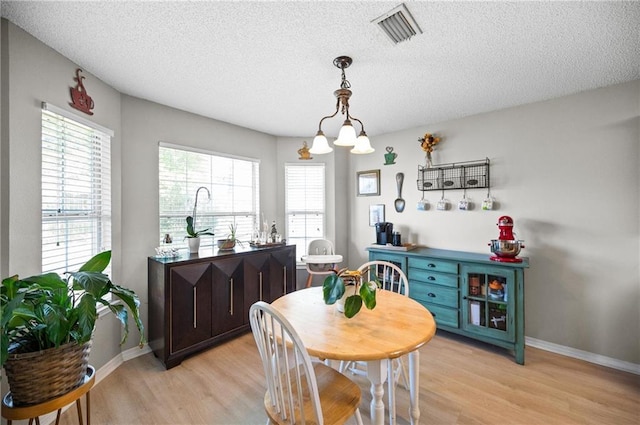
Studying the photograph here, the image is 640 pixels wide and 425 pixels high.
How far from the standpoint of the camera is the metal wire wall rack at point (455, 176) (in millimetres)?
2996

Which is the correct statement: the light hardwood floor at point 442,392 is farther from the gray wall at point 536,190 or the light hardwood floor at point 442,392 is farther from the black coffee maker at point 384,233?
the black coffee maker at point 384,233

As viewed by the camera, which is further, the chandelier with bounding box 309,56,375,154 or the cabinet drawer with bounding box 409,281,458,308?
the cabinet drawer with bounding box 409,281,458,308

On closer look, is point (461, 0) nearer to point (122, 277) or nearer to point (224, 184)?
point (224, 184)

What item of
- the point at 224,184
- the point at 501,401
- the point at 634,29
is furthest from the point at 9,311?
the point at 634,29

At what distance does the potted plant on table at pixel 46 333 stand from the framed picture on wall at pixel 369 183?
315 cm

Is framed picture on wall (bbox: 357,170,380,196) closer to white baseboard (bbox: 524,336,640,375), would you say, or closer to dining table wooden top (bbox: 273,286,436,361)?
dining table wooden top (bbox: 273,286,436,361)

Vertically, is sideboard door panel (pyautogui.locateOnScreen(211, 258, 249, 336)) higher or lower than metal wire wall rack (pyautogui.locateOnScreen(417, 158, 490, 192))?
lower

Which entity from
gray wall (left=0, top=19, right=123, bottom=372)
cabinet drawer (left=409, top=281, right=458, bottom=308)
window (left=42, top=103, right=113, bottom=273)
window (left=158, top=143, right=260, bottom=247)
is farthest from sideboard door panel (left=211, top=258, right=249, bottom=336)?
cabinet drawer (left=409, top=281, right=458, bottom=308)

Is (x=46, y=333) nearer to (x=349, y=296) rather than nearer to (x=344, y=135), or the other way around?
(x=349, y=296)

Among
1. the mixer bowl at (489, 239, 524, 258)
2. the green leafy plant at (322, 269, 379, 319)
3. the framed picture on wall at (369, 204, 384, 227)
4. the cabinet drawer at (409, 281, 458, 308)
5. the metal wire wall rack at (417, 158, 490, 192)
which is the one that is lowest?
the cabinet drawer at (409, 281, 458, 308)

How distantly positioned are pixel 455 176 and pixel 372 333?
8.02 ft

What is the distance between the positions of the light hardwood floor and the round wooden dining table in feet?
1.95

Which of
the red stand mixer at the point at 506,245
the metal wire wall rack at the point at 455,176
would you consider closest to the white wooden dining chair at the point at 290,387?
the red stand mixer at the point at 506,245

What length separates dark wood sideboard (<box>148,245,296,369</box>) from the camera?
238 centimetres
